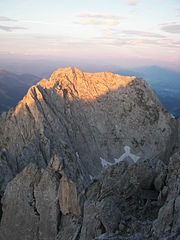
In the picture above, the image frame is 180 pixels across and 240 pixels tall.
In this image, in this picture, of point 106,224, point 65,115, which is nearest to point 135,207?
point 106,224

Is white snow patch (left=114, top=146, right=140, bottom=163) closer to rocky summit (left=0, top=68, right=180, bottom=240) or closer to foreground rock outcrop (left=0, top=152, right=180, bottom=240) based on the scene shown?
rocky summit (left=0, top=68, right=180, bottom=240)

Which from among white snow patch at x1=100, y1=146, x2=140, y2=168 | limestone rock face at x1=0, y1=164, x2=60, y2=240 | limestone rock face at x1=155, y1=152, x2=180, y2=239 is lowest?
white snow patch at x1=100, y1=146, x2=140, y2=168

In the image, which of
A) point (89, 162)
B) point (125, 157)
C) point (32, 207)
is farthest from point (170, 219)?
point (125, 157)

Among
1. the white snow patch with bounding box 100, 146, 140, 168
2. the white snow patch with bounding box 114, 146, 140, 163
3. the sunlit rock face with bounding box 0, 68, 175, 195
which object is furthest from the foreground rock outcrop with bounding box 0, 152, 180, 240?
the white snow patch with bounding box 114, 146, 140, 163

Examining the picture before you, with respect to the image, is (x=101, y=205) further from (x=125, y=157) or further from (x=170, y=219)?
(x=125, y=157)

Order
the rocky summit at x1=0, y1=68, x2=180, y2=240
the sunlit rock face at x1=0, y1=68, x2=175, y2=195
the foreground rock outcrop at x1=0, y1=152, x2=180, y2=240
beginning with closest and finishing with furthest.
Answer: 1. the foreground rock outcrop at x1=0, y1=152, x2=180, y2=240
2. the rocky summit at x1=0, y1=68, x2=180, y2=240
3. the sunlit rock face at x1=0, y1=68, x2=175, y2=195

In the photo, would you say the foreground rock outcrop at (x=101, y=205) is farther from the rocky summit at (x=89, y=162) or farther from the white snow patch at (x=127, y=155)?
the white snow patch at (x=127, y=155)

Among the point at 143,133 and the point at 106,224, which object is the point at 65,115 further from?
the point at 106,224
